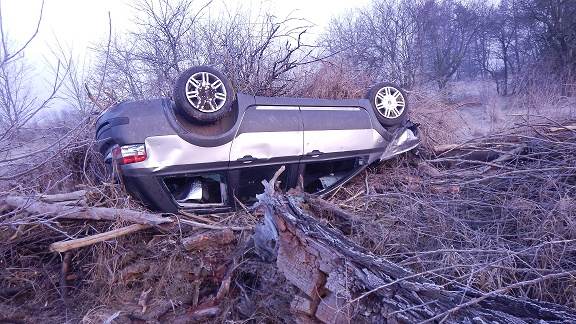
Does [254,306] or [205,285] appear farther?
[205,285]

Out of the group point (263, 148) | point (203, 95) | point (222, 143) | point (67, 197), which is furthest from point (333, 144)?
point (67, 197)

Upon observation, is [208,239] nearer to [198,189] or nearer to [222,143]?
[198,189]

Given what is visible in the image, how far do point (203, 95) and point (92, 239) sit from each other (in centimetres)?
166

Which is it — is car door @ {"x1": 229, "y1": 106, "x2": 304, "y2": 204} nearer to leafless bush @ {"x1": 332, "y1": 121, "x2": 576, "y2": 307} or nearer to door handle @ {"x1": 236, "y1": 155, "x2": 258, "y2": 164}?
door handle @ {"x1": 236, "y1": 155, "x2": 258, "y2": 164}

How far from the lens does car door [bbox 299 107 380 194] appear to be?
4.64 meters

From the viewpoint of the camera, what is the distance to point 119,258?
12.3ft

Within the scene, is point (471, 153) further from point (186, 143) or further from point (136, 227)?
point (136, 227)

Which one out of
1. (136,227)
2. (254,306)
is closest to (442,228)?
(254,306)

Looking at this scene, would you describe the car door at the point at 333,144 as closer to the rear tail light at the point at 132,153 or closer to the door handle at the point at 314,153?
the door handle at the point at 314,153

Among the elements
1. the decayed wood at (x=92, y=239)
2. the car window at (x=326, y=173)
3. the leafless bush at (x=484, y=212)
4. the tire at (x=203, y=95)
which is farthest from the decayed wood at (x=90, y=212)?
the leafless bush at (x=484, y=212)

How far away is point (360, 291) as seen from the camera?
237cm

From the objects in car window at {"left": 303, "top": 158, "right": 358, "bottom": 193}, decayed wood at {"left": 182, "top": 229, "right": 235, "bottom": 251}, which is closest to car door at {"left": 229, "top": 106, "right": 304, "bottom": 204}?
car window at {"left": 303, "top": 158, "right": 358, "bottom": 193}

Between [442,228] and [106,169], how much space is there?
133 inches

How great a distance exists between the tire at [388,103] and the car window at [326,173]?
2.33 feet
